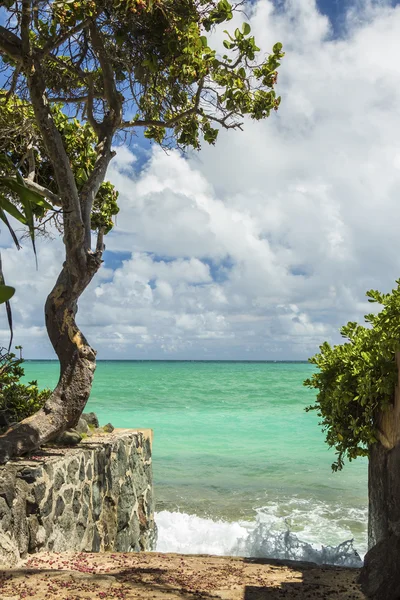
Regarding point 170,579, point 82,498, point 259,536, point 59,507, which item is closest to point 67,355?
point 82,498

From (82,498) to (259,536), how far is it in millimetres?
4142

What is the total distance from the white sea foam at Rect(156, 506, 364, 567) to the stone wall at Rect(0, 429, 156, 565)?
1.13 meters

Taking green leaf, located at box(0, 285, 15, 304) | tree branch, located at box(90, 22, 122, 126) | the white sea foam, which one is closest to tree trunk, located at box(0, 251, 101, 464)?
tree branch, located at box(90, 22, 122, 126)

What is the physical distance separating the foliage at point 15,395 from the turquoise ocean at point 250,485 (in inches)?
152

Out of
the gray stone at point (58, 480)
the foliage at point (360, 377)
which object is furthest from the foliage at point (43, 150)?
the foliage at point (360, 377)

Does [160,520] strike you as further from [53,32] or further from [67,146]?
[53,32]

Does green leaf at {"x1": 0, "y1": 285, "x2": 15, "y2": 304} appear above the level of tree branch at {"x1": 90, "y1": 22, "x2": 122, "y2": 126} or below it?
below

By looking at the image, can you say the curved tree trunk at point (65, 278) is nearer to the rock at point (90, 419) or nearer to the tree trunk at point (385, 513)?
the rock at point (90, 419)

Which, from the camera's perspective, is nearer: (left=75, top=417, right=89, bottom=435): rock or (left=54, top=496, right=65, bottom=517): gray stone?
(left=54, top=496, right=65, bottom=517): gray stone

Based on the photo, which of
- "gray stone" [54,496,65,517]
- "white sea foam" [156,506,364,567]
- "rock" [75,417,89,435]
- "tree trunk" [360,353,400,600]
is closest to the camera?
"tree trunk" [360,353,400,600]

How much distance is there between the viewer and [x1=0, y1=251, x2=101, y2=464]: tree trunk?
24.3 feet

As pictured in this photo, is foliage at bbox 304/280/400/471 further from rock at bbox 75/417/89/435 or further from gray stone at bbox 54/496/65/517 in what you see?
rock at bbox 75/417/89/435

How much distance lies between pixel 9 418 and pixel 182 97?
553 cm

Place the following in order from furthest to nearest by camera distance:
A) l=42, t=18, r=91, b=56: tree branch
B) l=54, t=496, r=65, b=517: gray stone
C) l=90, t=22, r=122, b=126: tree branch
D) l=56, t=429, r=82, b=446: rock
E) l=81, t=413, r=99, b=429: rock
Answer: l=81, t=413, r=99, b=429: rock
l=90, t=22, r=122, b=126: tree branch
l=56, t=429, r=82, b=446: rock
l=42, t=18, r=91, b=56: tree branch
l=54, t=496, r=65, b=517: gray stone
